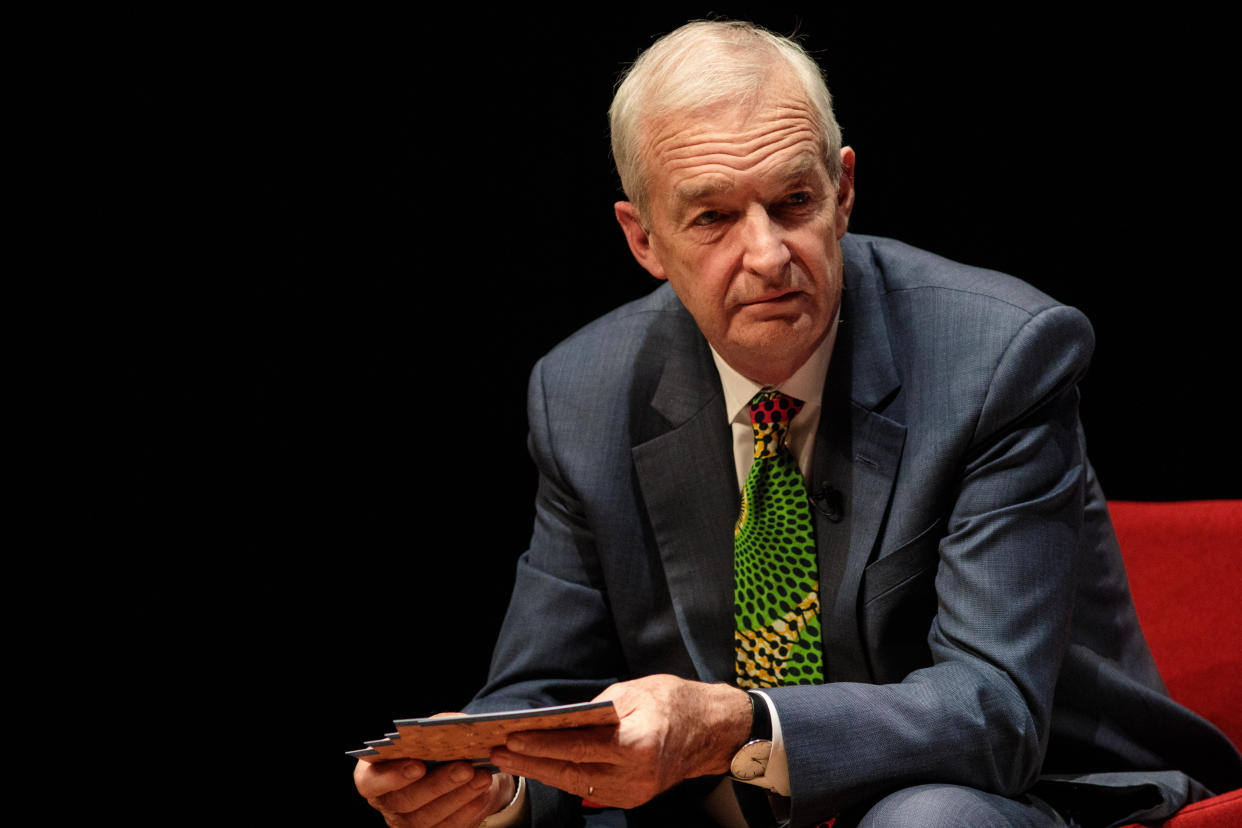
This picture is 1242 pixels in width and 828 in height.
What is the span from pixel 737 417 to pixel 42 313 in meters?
1.48

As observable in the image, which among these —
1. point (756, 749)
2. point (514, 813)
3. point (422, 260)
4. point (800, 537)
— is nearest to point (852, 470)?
point (800, 537)

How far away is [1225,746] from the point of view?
77.6 inches

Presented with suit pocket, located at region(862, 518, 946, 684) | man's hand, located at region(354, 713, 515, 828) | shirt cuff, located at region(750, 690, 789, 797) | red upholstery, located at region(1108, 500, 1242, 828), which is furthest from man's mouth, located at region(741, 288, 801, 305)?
red upholstery, located at region(1108, 500, 1242, 828)

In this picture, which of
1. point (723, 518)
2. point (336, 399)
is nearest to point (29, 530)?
point (336, 399)

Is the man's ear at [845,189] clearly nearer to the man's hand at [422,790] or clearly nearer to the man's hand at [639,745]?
the man's hand at [639,745]

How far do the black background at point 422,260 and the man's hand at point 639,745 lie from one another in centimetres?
134

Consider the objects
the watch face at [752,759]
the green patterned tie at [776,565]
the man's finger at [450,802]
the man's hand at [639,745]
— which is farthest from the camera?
the green patterned tie at [776,565]

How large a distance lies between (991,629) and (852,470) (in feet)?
1.08

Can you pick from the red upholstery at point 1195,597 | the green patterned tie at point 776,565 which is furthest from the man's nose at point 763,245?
the red upholstery at point 1195,597

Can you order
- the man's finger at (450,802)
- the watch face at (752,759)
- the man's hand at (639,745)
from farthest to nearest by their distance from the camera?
the man's finger at (450,802) → the watch face at (752,759) → the man's hand at (639,745)

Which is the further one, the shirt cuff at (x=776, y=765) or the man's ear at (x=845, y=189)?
the man's ear at (x=845, y=189)

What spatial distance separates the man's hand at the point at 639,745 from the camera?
5.05 ft

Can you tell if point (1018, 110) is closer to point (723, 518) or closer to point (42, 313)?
point (723, 518)

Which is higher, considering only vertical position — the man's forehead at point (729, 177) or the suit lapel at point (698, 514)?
the man's forehead at point (729, 177)
